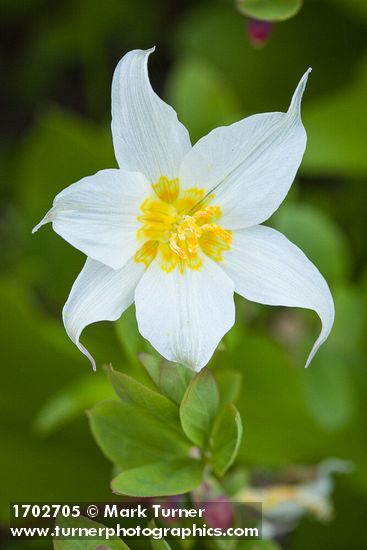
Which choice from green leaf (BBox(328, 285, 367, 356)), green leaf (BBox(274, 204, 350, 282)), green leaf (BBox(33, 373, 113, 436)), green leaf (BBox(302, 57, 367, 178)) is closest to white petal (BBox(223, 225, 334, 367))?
green leaf (BBox(33, 373, 113, 436))

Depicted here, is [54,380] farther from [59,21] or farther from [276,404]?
[59,21]

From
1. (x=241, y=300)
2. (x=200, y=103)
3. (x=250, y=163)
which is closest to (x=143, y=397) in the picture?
(x=250, y=163)

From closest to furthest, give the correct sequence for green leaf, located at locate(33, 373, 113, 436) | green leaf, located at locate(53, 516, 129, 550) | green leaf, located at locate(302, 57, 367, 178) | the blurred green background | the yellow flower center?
green leaf, located at locate(53, 516, 129, 550) < the yellow flower center < green leaf, located at locate(33, 373, 113, 436) < the blurred green background < green leaf, located at locate(302, 57, 367, 178)

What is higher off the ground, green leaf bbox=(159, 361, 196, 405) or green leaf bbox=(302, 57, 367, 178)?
green leaf bbox=(302, 57, 367, 178)

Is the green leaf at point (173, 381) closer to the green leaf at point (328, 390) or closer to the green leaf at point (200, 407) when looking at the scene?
the green leaf at point (200, 407)

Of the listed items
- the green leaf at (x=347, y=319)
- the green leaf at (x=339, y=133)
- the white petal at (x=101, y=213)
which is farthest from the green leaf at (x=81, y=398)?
the green leaf at (x=339, y=133)

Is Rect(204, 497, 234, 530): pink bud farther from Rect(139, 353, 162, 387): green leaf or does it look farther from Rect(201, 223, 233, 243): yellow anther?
Rect(201, 223, 233, 243): yellow anther

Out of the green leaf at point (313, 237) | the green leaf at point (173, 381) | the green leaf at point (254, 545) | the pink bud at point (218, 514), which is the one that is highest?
the green leaf at point (313, 237)
